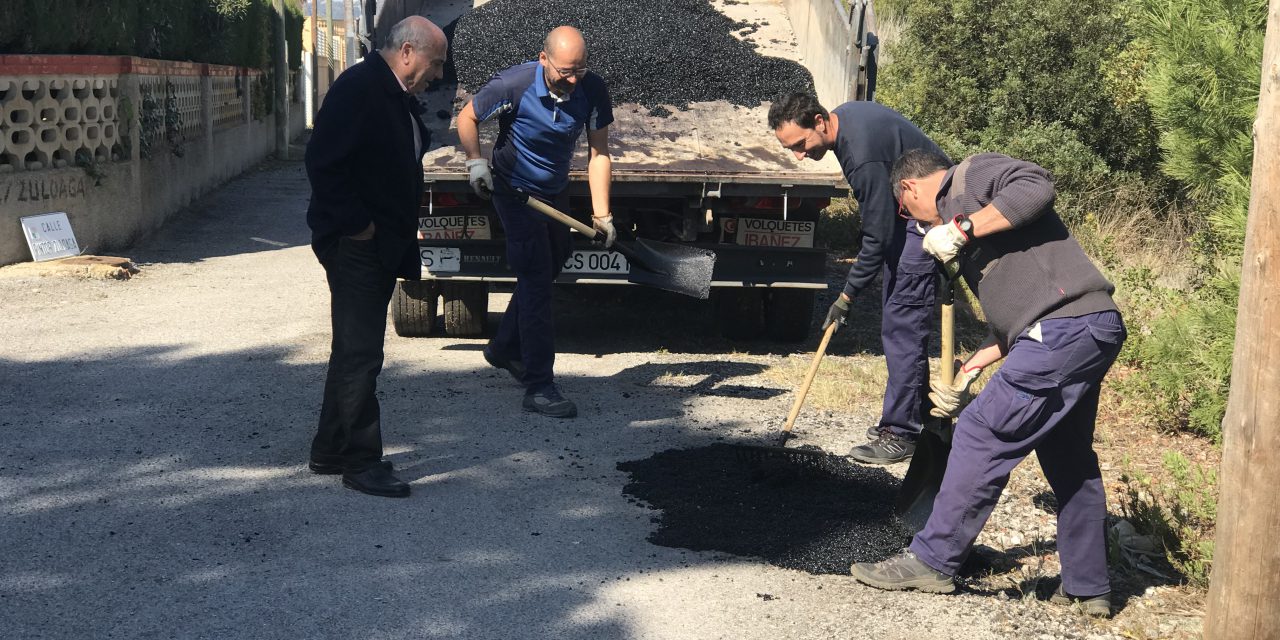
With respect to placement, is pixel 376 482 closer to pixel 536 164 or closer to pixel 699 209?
pixel 536 164

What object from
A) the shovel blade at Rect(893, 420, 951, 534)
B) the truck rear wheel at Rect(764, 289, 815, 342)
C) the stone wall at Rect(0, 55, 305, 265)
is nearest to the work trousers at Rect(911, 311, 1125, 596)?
the shovel blade at Rect(893, 420, 951, 534)

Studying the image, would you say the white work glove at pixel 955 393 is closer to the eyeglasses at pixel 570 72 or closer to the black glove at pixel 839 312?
the black glove at pixel 839 312

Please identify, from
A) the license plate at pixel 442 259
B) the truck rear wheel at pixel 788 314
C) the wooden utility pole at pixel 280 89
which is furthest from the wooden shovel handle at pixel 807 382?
the wooden utility pole at pixel 280 89

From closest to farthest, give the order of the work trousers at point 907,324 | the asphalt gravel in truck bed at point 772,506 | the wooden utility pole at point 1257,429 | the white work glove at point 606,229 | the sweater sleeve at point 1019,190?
the wooden utility pole at point 1257,429
the sweater sleeve at point 1019,190
the asphalt gravel in truck bed at point 772,506
the work trousers at point 907,324
the white work glove at point 606,229

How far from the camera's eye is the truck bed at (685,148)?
23.5 feet

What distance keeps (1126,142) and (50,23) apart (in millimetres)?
10509

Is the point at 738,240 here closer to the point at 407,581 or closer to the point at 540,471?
the point at 540,471

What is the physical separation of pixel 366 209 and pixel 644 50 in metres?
4.59

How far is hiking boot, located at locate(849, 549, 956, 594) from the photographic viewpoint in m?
4.03

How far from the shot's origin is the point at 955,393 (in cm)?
415

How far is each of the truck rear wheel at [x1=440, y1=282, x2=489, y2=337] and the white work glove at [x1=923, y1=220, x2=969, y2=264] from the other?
4.32m

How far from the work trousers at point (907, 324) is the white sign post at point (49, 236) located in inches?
286

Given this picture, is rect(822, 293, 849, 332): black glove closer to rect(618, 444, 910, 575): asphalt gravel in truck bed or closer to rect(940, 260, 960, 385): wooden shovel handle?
rect(618, 444, 910, 575): asphalt gravel in truck bed

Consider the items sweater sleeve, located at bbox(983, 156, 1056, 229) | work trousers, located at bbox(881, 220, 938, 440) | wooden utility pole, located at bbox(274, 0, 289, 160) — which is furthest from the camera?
wooden utility pole, located at bbox(274, 0, 289, 160)
